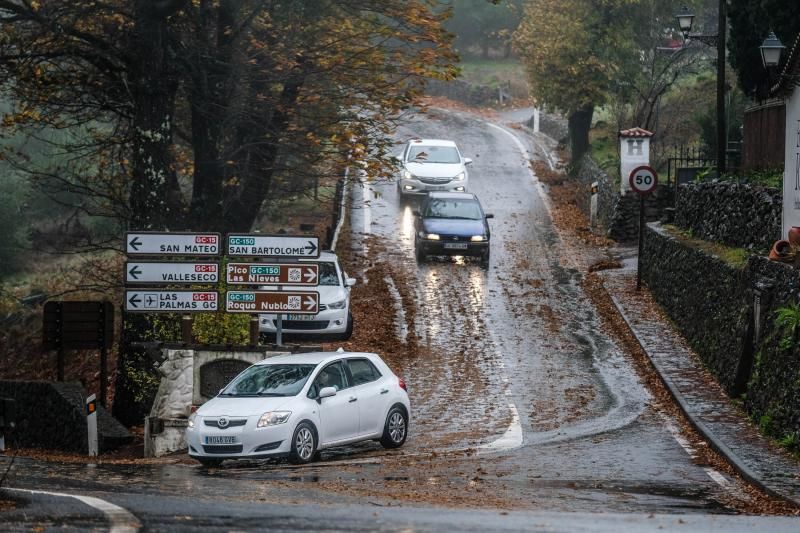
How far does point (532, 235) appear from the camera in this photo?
117 feet

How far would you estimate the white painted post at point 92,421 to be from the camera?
1902 cm

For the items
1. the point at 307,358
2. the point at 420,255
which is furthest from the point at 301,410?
the point at 420,255

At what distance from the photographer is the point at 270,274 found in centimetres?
1989

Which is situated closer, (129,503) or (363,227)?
(129,503)

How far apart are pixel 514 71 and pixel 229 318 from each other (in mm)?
57161

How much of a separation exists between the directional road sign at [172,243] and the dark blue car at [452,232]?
12.6 metres

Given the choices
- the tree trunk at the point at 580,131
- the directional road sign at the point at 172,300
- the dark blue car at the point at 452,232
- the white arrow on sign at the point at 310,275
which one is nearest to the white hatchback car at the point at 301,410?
the white arrow on sign at the point at 310,275

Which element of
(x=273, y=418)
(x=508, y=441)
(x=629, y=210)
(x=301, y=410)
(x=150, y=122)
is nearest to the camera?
(x=273, y=418)

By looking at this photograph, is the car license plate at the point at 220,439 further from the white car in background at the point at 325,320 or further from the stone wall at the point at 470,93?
the stone wall at the point at 470,93

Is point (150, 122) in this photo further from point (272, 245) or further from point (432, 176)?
point (432, 176)

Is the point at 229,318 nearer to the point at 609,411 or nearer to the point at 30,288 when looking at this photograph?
the point at 609,411

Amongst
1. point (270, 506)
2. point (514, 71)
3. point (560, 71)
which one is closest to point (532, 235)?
point (560, 71)

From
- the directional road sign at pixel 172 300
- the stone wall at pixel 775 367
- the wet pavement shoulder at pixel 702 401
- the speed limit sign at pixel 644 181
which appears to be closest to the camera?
the wet pavement shoulder at pixel 702 401

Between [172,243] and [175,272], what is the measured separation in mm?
503
